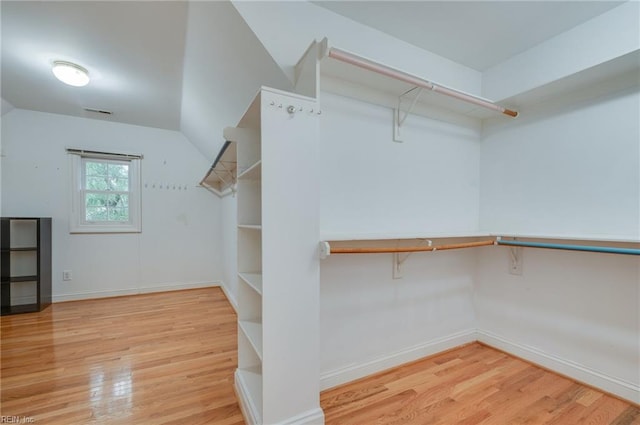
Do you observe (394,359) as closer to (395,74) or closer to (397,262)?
(397,262)

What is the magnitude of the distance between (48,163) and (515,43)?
531 cm

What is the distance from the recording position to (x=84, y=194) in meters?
3.79

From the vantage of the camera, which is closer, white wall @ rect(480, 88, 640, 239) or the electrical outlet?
white wall @ rect(480, 88, 640, 239)

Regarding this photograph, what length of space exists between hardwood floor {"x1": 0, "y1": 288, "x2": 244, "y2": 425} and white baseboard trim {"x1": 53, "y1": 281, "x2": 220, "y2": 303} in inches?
11.2

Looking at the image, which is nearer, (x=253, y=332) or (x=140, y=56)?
(x=253, y=332)

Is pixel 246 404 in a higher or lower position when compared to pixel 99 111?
lower

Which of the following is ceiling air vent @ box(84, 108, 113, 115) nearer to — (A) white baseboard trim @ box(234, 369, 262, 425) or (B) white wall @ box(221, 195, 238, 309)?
(B) white wall @ box(221, 195, 238, 309)

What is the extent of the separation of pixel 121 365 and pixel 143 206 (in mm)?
2666

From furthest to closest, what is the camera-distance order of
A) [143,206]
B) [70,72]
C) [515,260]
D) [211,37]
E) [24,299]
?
[143,206], [24,299], [70,72], [515,260], [211,37]

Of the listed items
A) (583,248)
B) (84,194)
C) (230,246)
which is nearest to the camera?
(583,248)

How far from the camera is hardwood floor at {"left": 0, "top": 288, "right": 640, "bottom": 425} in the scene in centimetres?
150

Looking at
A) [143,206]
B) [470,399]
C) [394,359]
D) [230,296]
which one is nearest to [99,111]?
[143,206]

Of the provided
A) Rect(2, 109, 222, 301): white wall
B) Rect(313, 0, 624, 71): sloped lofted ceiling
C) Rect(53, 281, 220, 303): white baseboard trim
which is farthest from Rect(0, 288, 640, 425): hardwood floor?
Rect(313, 0, 624, 71): sloped lofted ceiling

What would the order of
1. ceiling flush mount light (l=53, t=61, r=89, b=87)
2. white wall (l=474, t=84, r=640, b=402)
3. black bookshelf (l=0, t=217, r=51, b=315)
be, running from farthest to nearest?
black bookshelf (l=0, t=217, r=51, b=315)
ceiling flush mount light (l=53, t=61, r=89, b=87)
white wall (l=474, t=84, r=640, b=402)
